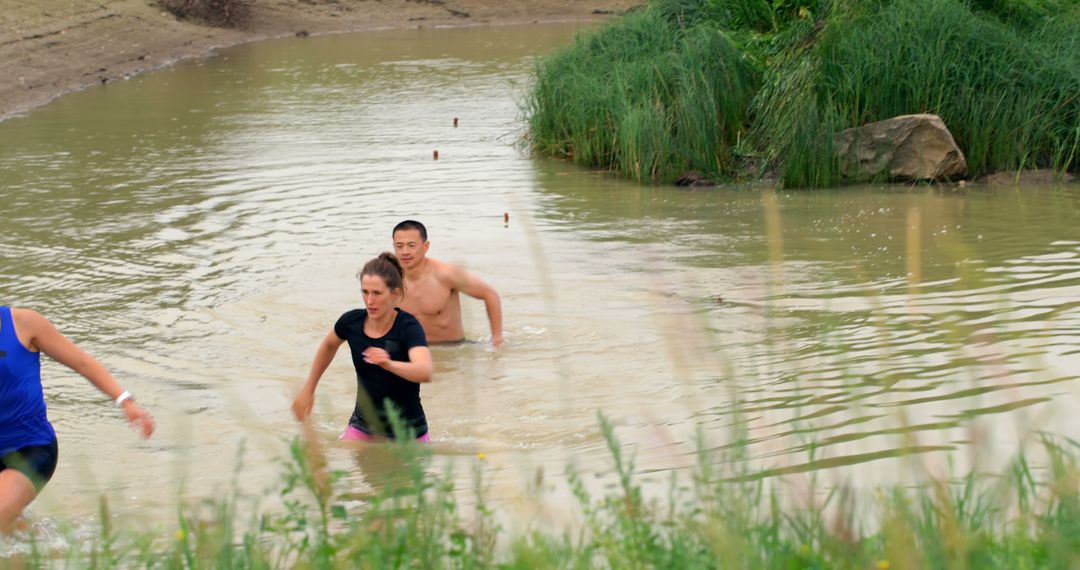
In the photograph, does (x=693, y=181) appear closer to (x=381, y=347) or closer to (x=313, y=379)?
(x=313, y=379)

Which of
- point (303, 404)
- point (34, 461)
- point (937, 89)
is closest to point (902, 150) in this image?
point (937, 89)

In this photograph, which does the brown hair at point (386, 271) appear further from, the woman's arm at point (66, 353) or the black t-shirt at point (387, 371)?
the woman's arm at point (66, 353)

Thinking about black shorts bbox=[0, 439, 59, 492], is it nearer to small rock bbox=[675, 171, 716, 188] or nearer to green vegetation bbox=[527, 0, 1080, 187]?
green vegetation bbox=[527, 0, 1080, 187]

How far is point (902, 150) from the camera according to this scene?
1364 centimetres

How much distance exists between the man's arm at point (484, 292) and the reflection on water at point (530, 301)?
288 mm

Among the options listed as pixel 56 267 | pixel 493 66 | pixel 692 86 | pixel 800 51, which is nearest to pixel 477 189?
pixel 692 86

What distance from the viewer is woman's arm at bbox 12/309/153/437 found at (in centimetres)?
527

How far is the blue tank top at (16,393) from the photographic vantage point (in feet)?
17.1

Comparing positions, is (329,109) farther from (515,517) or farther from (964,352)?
(515,517)

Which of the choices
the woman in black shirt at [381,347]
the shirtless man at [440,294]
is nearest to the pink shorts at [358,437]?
the woman in black shirt at [381,347]

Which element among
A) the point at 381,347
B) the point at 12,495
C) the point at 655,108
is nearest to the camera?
the point at 12,495

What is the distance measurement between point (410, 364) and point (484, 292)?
9.20 feet

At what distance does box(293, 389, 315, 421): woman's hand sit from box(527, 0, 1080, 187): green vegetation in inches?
310

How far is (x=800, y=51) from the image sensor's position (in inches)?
572
